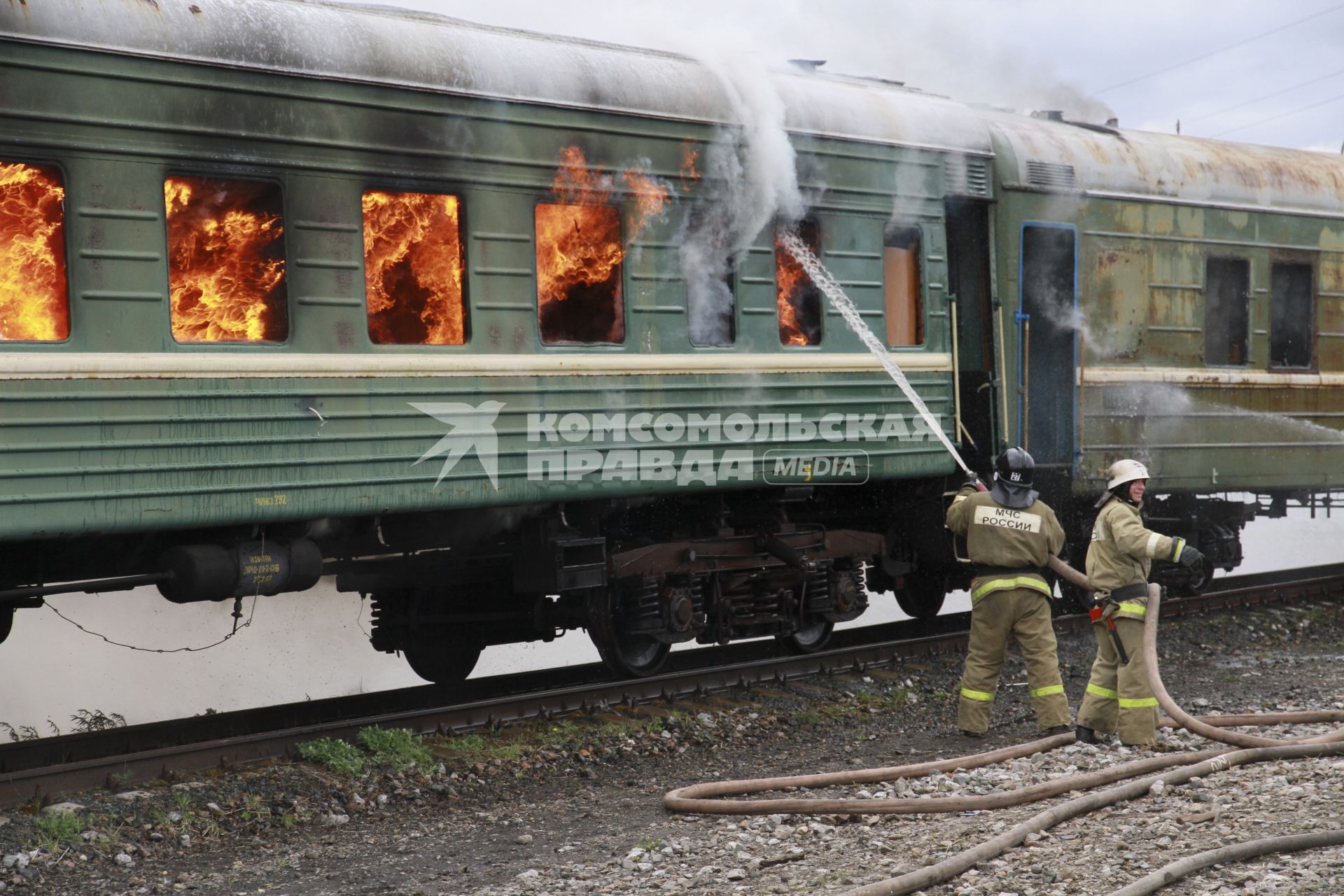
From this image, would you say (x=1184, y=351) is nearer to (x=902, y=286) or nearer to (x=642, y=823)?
(x=902, y=286)

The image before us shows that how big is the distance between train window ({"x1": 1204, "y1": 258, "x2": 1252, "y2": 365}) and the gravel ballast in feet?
13.0

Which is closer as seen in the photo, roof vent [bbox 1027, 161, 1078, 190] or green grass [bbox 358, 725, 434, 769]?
green grass [bbox 358, 725, 434, 769]

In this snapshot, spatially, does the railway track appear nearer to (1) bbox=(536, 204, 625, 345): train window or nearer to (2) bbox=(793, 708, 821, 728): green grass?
(2) bbox=(793, 708, 821, 728): green grass

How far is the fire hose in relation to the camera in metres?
5.03

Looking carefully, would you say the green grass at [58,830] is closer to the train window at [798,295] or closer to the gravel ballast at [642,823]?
the gravel ballast at [642,823]

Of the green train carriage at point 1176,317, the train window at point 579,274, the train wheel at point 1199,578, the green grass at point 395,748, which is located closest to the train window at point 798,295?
the train window at point 579,274

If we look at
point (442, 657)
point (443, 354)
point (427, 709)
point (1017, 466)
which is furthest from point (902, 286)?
point (427, 709)

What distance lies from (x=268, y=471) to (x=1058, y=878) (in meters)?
3.94

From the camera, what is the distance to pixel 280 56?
6.91 meters

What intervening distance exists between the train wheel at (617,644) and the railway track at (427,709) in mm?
167

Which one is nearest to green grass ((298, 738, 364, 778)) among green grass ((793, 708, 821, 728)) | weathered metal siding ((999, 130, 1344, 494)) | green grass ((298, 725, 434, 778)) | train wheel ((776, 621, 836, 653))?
green grass ((298, 725, 434, 778))

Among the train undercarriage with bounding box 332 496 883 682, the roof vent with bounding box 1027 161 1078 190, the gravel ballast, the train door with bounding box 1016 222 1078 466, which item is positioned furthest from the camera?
the train door with bounding box 1016 222 1078 466

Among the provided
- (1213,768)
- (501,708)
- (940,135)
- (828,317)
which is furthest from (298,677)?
(1213,768)

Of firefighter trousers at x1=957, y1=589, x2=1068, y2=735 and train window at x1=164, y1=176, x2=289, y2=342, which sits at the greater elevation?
train window at x1=164, y1=176, x2=289, y2=342
